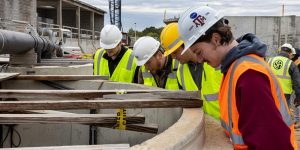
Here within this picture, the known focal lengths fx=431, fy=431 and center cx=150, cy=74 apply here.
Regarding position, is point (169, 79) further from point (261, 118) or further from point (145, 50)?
point (261, 118)

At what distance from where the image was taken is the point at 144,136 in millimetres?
4473

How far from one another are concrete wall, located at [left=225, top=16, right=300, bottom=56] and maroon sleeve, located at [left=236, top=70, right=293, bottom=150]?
13559 millimetres

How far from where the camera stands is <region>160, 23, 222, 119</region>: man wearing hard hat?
166 inches

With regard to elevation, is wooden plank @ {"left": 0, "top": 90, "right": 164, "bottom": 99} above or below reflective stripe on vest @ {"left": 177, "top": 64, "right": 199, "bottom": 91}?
below

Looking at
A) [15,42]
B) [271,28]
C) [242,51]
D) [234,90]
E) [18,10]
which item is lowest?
[234,90]

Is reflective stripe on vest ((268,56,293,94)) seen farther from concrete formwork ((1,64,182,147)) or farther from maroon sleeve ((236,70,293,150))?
→ maroon sleeve ((236,70,293,150))

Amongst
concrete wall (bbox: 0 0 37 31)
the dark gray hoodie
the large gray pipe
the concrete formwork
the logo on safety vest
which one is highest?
concrete wall (bbox: 0 0 37 31)

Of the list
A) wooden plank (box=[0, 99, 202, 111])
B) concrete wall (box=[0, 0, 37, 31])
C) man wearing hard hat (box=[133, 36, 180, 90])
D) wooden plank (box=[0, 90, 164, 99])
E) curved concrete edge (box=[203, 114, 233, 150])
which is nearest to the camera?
curved concrete edge (box=[203, 114, 233, 150])

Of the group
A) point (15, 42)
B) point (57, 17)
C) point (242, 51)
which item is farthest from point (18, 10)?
point (242, 51)

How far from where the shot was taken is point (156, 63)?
16.7 ft

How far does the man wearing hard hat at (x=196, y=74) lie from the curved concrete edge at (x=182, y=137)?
0.91m

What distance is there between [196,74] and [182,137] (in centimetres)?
199

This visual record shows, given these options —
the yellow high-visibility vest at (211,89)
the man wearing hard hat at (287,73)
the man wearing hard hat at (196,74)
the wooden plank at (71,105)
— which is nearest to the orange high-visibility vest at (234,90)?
the wooden plank at (71,105)

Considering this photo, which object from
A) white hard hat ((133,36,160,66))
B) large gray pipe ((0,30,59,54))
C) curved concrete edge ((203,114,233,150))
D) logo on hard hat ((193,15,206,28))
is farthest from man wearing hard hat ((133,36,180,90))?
logo on hard hat ((193,15,206,28))
